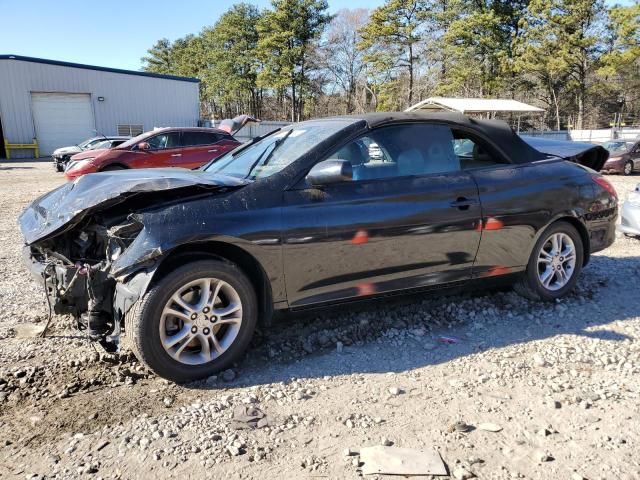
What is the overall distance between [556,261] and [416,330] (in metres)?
1.52

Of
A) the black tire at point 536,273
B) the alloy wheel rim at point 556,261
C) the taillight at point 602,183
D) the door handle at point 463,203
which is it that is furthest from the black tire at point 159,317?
the taillight at point 602,183

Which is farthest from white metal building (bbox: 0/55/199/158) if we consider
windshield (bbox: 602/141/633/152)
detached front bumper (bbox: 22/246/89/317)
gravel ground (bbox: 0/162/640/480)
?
detached front bumper (bbox: 22/246/89/317)

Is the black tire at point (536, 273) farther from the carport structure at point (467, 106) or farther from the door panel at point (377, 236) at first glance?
the carport structure at point (467, 106)

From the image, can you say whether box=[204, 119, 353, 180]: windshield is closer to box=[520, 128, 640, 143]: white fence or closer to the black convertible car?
the black convertible car

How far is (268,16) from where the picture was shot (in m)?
43.0

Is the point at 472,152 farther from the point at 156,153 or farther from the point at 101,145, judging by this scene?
the point at 101,145

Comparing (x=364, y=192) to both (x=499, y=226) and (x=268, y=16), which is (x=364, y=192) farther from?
(x=268, y=16)

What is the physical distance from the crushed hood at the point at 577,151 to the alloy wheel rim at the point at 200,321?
11.4 ft

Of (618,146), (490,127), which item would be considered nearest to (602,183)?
(490,127)

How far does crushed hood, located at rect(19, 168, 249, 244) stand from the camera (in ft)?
10.2

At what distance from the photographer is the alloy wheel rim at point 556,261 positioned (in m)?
4.33

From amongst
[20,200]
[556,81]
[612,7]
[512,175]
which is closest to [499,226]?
[512,175]

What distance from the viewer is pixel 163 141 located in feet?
43.8

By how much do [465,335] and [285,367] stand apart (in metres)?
1.44
